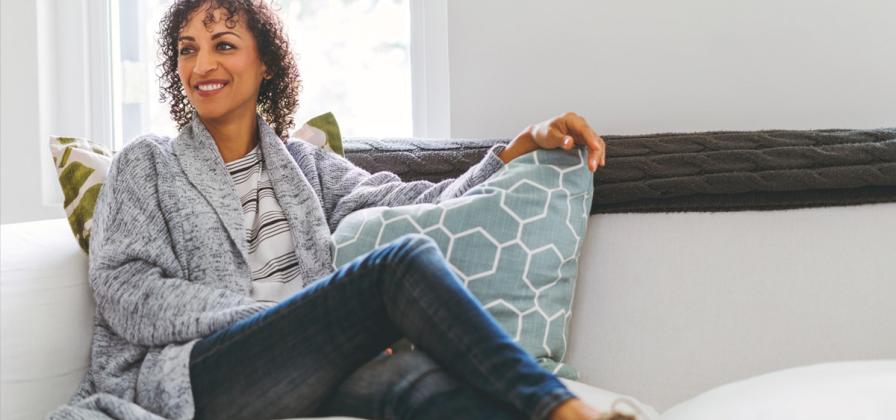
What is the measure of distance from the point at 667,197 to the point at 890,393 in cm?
55

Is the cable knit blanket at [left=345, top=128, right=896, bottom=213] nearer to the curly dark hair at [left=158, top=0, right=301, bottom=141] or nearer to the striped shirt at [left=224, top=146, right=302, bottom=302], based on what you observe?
the striped shirt at [left=224, top=146, right=302, bottom=302]

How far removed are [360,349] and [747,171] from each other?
0.75m

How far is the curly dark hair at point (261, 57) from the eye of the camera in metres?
1.75

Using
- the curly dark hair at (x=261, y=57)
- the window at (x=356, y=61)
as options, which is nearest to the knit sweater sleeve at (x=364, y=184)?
the curly dark hair at (x=261, y=57)

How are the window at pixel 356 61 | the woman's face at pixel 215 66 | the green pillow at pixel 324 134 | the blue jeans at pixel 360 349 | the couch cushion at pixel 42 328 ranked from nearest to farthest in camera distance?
1. the blue jeans at pixel 360 349
2. the couch cushion at pixel 42 328
3. the woman's face at pixel 215 66
4. the green pillow at pixel 324 134
5. the window at pixel 356 61

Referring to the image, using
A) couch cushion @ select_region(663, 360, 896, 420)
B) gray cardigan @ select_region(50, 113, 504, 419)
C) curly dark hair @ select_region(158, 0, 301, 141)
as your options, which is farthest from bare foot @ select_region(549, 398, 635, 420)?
curly dark hair @ select_region(158, 0, 301, 141)

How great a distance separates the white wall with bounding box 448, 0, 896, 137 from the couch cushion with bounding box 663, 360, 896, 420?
31.9 inches

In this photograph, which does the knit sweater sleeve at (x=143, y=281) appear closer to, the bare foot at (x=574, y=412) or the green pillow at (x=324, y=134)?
the green pillow at (x=324, y=134)

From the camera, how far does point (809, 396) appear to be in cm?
112

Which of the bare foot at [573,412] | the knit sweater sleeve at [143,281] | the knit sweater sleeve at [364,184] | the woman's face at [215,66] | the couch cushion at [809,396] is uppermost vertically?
the woman's face at [215,66]

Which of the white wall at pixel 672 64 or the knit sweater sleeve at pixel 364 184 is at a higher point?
the white wall at pixel 672 64

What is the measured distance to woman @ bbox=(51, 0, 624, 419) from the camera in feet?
3.76

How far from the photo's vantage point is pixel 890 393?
3.61 feet

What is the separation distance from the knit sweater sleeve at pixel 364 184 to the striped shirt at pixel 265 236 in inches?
3.8
